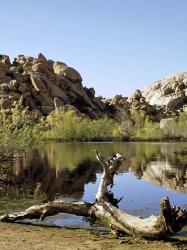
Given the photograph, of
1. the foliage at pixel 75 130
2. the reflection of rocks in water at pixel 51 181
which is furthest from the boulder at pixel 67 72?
the reflection of rocks in water at pixel 51 181

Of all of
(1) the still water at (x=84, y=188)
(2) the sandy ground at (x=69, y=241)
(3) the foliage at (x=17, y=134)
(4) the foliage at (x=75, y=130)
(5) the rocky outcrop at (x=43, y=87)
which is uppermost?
(5) the rocky outcrop at (x=43, y=87)

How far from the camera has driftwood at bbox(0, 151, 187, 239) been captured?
1330 centimetres

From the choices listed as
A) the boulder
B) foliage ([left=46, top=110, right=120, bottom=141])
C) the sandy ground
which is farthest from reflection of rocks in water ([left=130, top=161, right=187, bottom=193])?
the boulder

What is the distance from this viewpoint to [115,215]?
51.4 feet

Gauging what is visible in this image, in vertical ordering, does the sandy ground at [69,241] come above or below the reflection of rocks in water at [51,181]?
below

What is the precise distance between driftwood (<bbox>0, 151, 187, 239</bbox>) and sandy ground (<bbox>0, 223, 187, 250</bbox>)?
378mm

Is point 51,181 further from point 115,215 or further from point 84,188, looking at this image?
point 115,215

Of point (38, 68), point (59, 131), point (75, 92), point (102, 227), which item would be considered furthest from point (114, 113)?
point (102, 227)

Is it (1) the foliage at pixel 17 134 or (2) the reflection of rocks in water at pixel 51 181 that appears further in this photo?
(1) the foliage at pixel 17 134

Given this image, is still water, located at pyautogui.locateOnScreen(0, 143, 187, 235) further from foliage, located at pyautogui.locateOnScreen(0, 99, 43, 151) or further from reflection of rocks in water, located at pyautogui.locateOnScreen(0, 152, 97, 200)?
foliage, located at pyautogui.locateOnScreen(0, 99, 43, 151)

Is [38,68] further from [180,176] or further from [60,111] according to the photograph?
[180,176]

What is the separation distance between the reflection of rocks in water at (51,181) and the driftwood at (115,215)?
720 centimetres

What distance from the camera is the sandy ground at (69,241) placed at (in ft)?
44.0

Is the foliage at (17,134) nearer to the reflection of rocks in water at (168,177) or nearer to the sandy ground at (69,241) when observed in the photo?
the reflection of rocks in water at (168,177)
